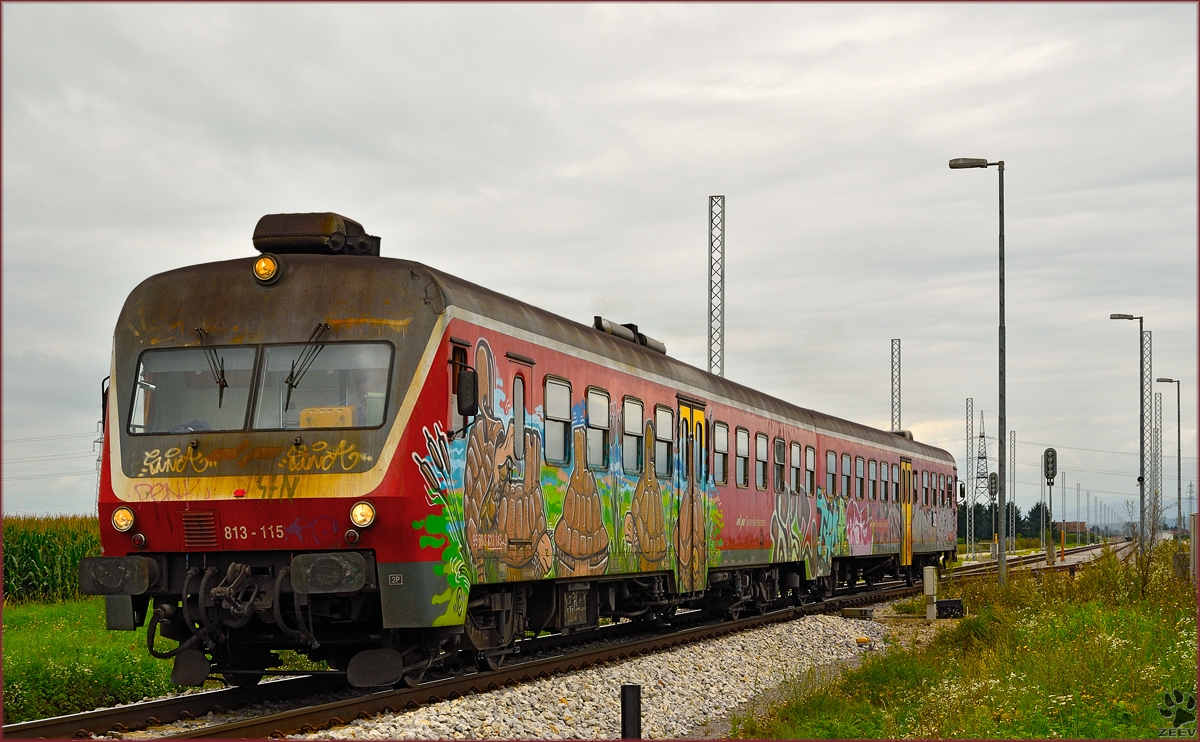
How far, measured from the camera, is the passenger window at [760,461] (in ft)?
71.0

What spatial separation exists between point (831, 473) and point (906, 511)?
7176mm

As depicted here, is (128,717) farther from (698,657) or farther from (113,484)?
(698,657)

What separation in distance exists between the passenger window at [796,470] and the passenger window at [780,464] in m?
0.54

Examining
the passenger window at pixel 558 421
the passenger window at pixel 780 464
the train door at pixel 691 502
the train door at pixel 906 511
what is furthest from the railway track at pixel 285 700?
the train door at pixel 906 511

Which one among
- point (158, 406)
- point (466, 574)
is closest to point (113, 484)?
point (158, 406)

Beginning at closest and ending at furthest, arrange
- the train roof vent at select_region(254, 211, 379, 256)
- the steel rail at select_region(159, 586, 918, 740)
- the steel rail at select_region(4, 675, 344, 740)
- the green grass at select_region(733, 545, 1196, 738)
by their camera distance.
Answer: the steel rail at select_region(159, 586, 918, 740)
the steel rail at select_region(4, 675, 344, 740)
the green grass at select_region(733, 545, 1196, 738)
the train roof vent at select_region(254, 211, 379, 256)

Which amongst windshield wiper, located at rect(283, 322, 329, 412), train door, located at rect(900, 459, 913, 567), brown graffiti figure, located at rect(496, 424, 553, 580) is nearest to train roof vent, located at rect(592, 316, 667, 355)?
brown graffiti figure, located at rect(496, 424, 553, 580)

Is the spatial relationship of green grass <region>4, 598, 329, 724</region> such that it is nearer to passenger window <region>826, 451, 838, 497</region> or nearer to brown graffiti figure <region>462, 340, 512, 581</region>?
brown graffiti figure <region>462, 340, 512, 581</region>

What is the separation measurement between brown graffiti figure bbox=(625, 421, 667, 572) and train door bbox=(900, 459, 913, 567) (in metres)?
16.6

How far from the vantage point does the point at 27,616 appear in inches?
737

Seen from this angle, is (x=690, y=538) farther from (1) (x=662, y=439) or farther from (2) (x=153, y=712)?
(2) (x=153, y=712)

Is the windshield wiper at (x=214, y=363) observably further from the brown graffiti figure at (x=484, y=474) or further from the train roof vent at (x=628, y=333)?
the train roof vent at (x=628, y=333)

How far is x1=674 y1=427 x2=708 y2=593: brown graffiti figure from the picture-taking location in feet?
58.1

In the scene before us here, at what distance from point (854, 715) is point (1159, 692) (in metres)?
2.52
